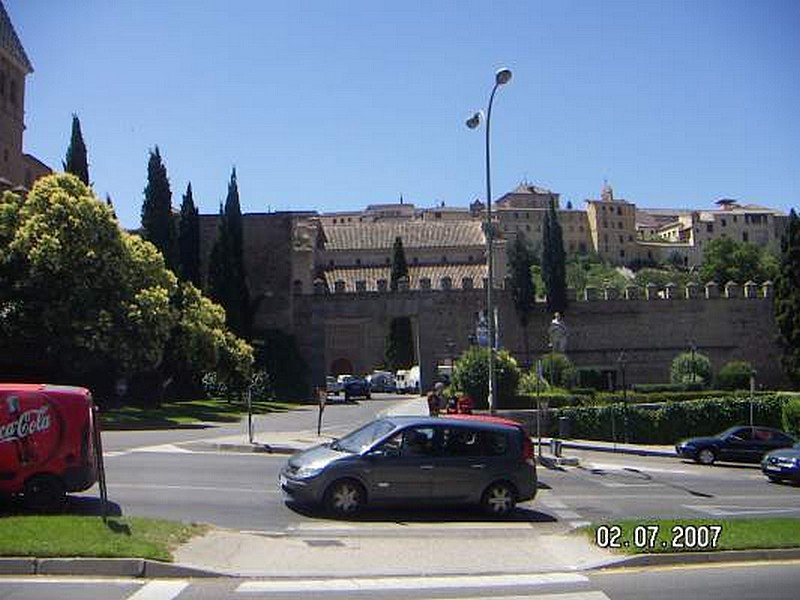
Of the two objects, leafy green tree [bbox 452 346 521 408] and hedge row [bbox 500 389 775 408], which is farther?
hedge row [bbox 500 389 775 408]

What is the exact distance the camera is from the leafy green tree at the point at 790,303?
2114 inches

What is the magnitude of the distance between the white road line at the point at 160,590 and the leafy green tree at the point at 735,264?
113285 millimetres

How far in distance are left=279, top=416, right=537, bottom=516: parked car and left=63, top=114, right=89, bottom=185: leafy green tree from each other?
1559 inches

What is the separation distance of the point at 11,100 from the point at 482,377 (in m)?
49.2

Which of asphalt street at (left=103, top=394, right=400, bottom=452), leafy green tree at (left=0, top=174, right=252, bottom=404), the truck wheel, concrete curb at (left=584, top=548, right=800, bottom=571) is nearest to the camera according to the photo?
concrete curb at (left=584, top=548, right=800, bottom=571)

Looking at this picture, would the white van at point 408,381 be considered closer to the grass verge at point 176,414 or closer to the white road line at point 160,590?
the grass verge at point 176,414

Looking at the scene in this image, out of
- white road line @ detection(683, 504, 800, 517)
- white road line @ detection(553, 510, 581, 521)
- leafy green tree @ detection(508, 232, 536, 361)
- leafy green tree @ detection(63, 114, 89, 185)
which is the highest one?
leafy green tree @ detection(63, 114, 89, 185)

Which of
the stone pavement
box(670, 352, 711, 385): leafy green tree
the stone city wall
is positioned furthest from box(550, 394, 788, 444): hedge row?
the stone pavement

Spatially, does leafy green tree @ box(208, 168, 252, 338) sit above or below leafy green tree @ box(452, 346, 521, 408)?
above

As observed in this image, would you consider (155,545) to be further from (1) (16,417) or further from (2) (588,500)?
(2) (588,500)

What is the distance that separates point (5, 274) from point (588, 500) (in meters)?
26.3

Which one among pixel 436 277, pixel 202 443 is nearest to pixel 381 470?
pixel 202 443

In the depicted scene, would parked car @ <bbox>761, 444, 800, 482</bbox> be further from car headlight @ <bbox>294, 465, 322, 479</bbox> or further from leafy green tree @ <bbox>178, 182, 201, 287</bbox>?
leafy green tree @ <bbox>178, 182, 201, 287</bbox>

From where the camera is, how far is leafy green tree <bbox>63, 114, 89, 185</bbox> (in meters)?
48.3
